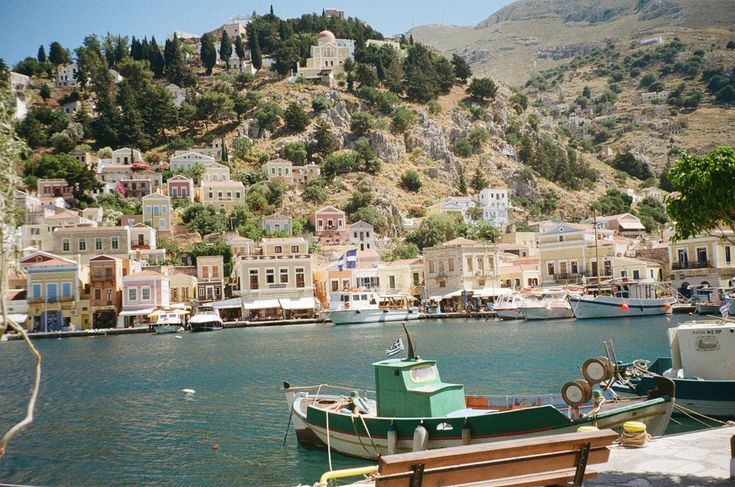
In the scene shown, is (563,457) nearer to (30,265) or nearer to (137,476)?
(137,476)

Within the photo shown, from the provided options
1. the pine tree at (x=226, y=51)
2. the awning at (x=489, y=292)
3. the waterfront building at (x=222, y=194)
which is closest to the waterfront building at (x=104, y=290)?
the waterfront building at (x=222, y=194)

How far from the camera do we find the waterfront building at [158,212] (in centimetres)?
8794

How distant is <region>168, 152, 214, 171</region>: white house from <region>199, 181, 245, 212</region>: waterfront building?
26.3ft

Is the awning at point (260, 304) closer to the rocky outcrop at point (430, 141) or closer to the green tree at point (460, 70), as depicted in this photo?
the rocky outcrop at point (430, 141)

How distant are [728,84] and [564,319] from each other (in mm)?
152788

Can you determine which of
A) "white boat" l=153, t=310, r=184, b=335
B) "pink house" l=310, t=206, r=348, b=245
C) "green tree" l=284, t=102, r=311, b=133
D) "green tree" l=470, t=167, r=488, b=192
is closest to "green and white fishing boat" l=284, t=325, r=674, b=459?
"white boat" l=153, t=310, r=184, b=335

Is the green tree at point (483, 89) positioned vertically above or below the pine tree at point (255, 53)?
below

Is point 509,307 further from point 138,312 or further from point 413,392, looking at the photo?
point 413,392

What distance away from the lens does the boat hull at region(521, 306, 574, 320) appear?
60.3 m

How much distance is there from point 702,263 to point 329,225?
46.6 meters

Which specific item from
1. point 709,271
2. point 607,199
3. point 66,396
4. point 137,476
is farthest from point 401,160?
point 137,476

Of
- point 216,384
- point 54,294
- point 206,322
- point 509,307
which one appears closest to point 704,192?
point 216,384

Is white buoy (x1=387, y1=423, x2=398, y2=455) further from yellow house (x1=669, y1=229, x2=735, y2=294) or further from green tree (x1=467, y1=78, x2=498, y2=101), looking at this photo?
green tree (x1=467, y1=78, x2=498, y2=101)

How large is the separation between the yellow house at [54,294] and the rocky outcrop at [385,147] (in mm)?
63234
